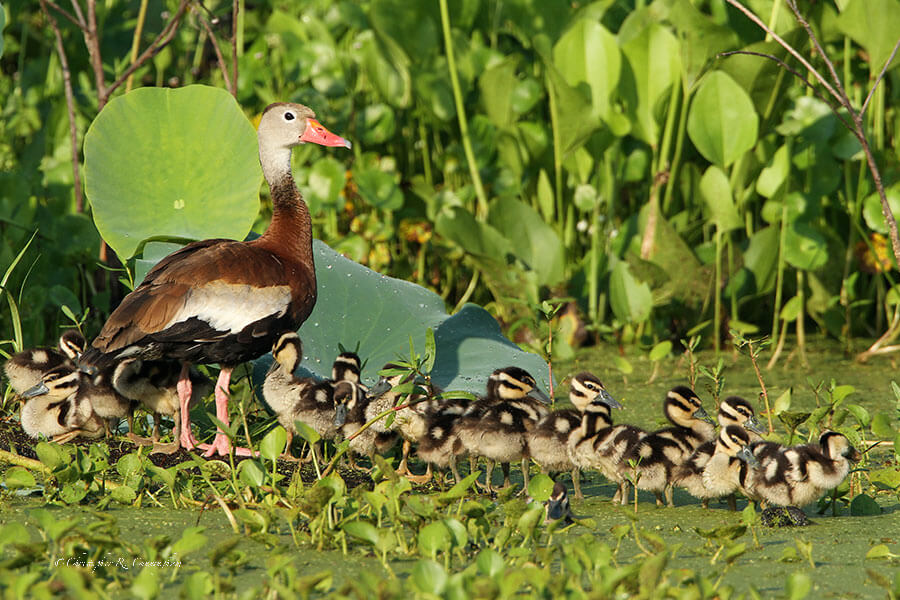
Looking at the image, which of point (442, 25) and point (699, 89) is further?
point (442, 25)

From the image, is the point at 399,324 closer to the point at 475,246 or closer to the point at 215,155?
the point at 215,155

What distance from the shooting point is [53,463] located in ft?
12.7

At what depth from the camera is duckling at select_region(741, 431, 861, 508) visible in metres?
3.79

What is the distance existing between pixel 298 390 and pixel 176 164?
1.32 metres

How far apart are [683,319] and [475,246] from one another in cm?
138

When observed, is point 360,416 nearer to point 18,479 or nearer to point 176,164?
point 18,479

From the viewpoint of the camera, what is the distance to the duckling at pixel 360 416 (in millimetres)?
4383

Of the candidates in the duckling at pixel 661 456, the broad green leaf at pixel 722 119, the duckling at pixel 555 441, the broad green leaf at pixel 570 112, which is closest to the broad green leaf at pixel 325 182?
the broad green leaf at pixel 570 112

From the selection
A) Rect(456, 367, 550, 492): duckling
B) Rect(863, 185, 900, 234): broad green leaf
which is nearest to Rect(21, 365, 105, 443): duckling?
Rect(456, 367, 550, 492): duckling

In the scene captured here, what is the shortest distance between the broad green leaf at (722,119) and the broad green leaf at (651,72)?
25 centimetres

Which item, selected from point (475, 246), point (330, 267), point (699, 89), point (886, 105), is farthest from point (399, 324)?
point (886, 105)

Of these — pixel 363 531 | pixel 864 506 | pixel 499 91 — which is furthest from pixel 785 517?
pixel 499 91

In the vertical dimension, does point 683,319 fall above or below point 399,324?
below

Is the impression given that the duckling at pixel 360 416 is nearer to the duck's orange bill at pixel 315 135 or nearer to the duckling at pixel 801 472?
the duck's orange bill at pixel 315 135
